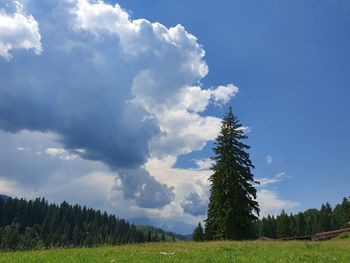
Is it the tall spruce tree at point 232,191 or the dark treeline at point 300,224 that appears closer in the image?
the tall spruce tree at point 232,191

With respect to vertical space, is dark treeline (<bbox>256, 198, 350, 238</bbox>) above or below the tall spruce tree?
above

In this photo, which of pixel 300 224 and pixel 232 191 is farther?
pixel 300 224

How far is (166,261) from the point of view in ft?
50.3

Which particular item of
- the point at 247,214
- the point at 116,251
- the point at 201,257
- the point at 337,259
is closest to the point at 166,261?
the point at 201,257

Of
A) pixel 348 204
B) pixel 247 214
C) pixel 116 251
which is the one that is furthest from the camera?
pixel 348 204

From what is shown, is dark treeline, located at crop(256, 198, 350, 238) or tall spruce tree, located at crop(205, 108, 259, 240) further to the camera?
dark treeline, located at crop(256, 198, 350, 238)

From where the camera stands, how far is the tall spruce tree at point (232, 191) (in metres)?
47.1

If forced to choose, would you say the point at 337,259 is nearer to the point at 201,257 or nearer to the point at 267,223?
the point at 201,257

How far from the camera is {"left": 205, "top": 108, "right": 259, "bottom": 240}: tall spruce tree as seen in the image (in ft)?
155

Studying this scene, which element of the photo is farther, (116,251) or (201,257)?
(116,251)

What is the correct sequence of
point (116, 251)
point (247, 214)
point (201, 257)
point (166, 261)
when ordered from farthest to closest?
point (247, 214) → point (116, 251) → point (201, 257) → point (166, 261)

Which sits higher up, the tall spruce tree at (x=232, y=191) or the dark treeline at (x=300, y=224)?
the dark treeline at (x=300, y=224)

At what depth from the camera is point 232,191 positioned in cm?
4806

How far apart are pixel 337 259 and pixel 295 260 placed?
204 centimetres
